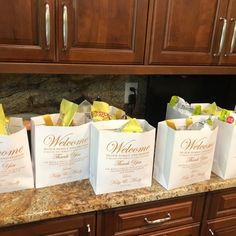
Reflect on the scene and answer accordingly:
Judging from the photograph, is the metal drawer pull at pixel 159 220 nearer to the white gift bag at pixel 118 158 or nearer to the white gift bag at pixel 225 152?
the white gift bag at pixel 118 158

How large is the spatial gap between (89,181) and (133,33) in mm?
675

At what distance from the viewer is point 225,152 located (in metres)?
1.21

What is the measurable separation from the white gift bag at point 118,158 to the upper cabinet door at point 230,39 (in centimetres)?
60

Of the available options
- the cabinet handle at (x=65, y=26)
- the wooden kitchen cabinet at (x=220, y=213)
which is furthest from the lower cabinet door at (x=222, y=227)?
the cabinet handle at (x=65, y=26)

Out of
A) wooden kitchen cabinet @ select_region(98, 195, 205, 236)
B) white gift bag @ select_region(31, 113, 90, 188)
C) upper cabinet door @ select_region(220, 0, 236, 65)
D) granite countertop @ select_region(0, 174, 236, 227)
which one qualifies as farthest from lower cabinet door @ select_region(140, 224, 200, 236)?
upper cabinet door @ select_region(220, 0, 236, 65)

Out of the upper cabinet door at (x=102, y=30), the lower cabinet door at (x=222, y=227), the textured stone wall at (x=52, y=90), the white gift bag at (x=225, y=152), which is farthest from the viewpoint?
the textured stone wall at (x=52, y=90)

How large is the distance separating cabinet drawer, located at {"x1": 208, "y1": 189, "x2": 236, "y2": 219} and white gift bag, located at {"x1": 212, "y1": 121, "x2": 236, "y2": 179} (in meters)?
0.09

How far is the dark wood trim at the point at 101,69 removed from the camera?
40.9 inches

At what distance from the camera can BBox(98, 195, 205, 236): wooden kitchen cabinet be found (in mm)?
1091

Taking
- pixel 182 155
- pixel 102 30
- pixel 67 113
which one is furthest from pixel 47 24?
pixel 182 155

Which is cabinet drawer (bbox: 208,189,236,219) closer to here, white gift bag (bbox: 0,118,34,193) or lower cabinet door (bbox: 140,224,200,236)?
lower cabinet door (bbox: 140,224,200,236)

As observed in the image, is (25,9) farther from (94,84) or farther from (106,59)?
(94,84)

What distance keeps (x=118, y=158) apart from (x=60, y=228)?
0.35m

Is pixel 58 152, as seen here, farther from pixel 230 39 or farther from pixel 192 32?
pixel 230 39
